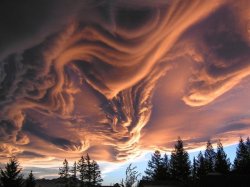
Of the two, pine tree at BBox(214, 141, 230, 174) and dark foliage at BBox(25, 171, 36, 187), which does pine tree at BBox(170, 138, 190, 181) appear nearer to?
pine tree at BBox(214, 141, 230, 174)

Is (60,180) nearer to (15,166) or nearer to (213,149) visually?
(213,149)

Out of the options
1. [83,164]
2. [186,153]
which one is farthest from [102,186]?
[186,153]

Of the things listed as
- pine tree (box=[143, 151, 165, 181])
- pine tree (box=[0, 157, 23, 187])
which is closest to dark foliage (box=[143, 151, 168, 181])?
pine tree (box=[143, 151, 165, 181])

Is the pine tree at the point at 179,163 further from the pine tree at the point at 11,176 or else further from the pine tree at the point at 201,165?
the pine tree at the point at 11,176

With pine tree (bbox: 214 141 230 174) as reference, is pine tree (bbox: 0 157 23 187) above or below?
below

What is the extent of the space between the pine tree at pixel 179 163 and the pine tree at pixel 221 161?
7.71m

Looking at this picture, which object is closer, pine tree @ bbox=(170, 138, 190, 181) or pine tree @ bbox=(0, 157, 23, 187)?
pine tree @ bbox=(0, 157, 23, 187)

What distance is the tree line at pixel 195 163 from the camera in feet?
304

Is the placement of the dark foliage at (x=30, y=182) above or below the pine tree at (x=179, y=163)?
below

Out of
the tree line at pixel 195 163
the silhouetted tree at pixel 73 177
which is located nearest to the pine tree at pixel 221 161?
the tree line at pixel 195 163

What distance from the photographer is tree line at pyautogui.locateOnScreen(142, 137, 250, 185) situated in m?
92.6

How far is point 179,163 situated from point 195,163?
37.9 feet

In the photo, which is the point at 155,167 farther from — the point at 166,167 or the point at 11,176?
the point at 11,176

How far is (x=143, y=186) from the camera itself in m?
73.0
